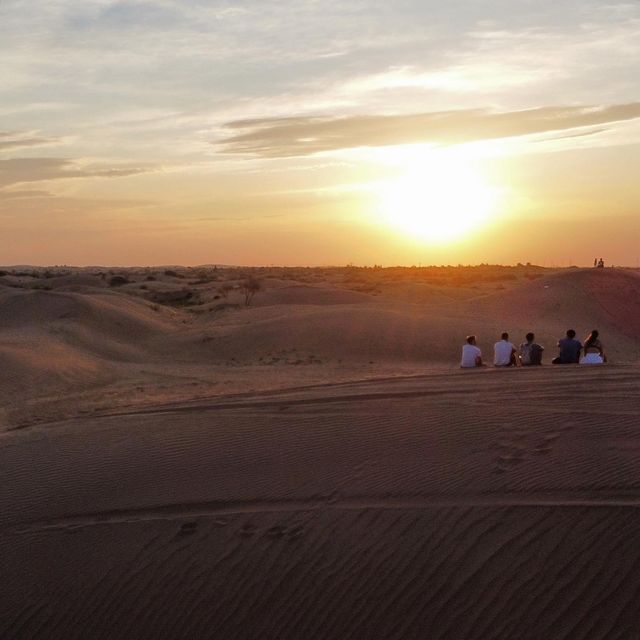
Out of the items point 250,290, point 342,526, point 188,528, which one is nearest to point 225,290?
point 250,290

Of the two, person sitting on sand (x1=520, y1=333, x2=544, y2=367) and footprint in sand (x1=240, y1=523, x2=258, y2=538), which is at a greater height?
person sitting on sand (x1=520, y1=333, x2=544, y2=367)

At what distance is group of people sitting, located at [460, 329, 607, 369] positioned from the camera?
18.3 m

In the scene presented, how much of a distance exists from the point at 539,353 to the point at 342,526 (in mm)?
12480

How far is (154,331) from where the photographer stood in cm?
3703

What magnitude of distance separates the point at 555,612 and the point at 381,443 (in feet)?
12.2

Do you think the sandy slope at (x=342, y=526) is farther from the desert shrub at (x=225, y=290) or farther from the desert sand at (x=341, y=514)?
the desert shrub at (x=225, y=290)

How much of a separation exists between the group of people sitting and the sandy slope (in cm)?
711

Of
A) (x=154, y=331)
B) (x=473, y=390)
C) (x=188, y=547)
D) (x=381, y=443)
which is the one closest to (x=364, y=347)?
(x=154, y=331)

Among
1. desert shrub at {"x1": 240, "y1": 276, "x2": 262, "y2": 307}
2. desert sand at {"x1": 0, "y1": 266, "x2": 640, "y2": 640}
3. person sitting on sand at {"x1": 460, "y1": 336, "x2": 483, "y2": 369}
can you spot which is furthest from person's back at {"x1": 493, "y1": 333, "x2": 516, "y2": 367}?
desert shrub at {"x1": 240, "y1": 276, "x2": 262, "y2": 307}

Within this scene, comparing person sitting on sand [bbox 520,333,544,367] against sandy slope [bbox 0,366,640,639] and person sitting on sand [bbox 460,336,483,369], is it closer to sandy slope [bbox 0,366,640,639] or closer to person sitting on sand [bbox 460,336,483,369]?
person sitting on sand [bbox 460,336,483,369]

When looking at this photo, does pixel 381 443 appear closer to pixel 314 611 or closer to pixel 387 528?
pixel 387 528

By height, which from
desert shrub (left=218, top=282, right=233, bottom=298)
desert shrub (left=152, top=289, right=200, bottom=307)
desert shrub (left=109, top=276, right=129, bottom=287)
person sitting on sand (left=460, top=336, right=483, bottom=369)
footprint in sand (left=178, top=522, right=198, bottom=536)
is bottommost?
footprint in sand (left=178, top=522, right=198, bottom=536)

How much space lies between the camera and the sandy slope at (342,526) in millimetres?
6770

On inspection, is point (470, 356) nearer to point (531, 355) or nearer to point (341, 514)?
point (531, 355)
